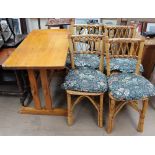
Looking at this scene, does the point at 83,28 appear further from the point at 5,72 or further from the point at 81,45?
the point at 5,72

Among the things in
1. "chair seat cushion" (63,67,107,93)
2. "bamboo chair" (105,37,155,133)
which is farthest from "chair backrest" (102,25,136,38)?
"chair seat cushion" (63,67,107,93)

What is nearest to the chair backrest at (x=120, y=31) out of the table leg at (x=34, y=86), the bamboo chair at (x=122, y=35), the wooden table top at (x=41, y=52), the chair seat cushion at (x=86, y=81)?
the bamboo chair at (x=122, y=35)

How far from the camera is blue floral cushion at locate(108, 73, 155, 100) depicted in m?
1.73

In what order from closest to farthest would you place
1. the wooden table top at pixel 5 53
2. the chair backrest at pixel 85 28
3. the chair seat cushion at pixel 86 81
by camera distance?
the chair seat cushion at pixel 86 81
the wooden table top at pixel 5 53
the chair backrest at pixel 85 28

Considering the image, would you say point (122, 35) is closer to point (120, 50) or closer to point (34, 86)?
point (120, 50)

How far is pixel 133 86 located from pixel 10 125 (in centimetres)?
135

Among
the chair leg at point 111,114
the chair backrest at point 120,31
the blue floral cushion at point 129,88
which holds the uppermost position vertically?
the chair backrest at point 120,31

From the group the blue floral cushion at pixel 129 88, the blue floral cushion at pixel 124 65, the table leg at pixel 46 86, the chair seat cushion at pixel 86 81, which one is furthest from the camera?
the blue floral cushion at pixel 124 65

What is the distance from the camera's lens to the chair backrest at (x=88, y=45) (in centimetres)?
186

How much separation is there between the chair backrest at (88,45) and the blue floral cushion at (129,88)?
11.1 inches

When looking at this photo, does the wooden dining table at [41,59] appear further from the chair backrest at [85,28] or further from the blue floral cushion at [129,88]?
the blue floral cushion at [129,88]

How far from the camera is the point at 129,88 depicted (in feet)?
5.79

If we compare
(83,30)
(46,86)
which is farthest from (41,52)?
(83,30)
